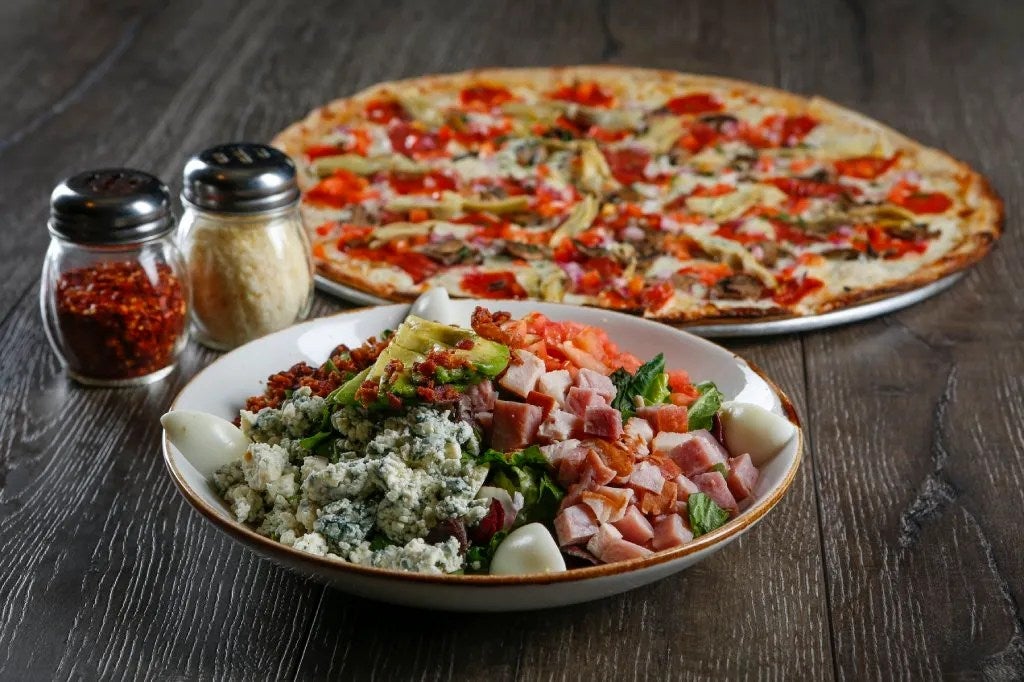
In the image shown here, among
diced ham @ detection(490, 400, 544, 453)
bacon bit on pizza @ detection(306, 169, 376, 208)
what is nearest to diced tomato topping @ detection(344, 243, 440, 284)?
bacon bit on pizza @ detection(306, 169, 376, 208)

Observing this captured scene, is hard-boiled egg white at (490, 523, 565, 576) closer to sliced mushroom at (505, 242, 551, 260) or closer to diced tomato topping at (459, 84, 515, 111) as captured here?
sliced mushroom at (505, 242, 551, 260)

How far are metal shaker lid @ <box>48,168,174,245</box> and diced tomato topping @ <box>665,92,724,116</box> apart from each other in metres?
2.30

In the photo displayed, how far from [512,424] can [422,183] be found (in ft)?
6.73

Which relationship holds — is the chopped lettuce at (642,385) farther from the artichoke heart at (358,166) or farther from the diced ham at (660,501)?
the artichoke heart at (358,166)

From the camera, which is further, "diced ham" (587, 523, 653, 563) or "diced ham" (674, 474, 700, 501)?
"diced ham" (674, 474, 700, 501)

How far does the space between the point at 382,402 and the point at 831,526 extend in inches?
36.1

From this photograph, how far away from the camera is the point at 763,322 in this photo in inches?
124

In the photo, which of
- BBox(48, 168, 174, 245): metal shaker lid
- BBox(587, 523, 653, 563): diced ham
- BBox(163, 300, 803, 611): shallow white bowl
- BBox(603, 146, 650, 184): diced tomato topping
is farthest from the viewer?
BBox(603, 146, 650, 184): diced tomato topping

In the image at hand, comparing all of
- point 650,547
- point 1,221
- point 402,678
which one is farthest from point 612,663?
point 1,221

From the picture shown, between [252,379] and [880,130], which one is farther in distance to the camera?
[880,130]

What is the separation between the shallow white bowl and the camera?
1.86m

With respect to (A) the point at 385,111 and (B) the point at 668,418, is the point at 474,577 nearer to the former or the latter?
(B) the point at 668,418

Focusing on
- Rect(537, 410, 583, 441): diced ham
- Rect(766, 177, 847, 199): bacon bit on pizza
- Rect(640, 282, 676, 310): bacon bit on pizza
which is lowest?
Rect(766, 177, 847, 199): bacon bit on pizza

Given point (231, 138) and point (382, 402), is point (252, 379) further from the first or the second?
point (231, 138)
